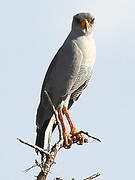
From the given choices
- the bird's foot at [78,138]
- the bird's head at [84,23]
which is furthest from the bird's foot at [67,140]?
the bird's head at [84,23]

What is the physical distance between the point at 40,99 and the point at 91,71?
107 cm

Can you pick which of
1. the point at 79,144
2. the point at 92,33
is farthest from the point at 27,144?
the point at 92,33

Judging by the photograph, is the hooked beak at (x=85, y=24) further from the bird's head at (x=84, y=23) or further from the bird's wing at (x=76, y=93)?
the bird's wing at (x=76, y=93)

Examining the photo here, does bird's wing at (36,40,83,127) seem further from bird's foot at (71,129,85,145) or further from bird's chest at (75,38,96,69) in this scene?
bird's foot at (71,129,85,145)

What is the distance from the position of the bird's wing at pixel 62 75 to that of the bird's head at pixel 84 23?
42 centimetres

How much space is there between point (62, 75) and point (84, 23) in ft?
3.69

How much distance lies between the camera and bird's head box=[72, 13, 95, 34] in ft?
37.3

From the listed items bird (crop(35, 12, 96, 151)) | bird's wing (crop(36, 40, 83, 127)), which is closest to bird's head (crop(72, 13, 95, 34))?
bird (crop(35, 12, 96, 151))

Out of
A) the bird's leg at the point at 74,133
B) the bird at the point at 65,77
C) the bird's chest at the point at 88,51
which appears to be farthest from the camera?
the bird's chest at the point at 88,51

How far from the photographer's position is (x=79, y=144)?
10188 millimetres

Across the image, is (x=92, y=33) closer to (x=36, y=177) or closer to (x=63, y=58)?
(x=63, y=58)

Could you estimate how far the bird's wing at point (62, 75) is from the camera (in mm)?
10820

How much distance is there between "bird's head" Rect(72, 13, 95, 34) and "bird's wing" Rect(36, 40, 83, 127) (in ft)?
1.37

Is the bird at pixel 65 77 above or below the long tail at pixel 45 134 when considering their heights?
above
